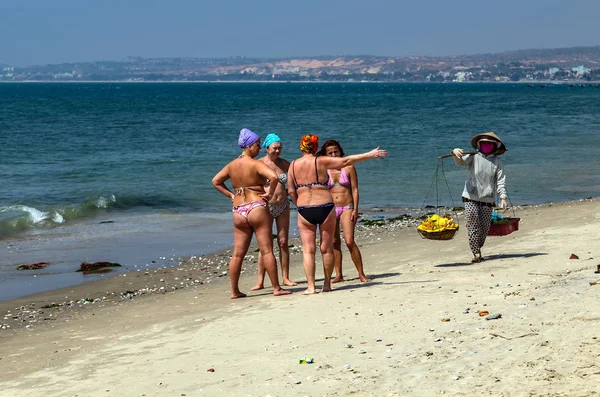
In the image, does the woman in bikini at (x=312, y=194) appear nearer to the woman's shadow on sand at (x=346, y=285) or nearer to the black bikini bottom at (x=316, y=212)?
the black bikini bottom at (x=316, y=212)

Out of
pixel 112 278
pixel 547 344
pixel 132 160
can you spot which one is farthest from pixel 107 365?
pixel 132 160

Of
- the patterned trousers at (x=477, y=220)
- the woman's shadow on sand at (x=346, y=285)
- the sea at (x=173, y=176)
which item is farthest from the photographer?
the sea at (x=173, y=176)

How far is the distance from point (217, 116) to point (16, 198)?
4926 cm

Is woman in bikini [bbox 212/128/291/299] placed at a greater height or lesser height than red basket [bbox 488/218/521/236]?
greater

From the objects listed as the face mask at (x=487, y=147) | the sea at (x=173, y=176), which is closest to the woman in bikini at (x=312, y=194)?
the face mask at (x=487, y=147)

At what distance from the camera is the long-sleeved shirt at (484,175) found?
11.8 metres

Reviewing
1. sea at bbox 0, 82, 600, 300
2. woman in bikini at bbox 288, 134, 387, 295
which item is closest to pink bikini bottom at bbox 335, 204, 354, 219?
woman in bikini at bbox 288, 134, 387, 295

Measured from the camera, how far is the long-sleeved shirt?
464 inches

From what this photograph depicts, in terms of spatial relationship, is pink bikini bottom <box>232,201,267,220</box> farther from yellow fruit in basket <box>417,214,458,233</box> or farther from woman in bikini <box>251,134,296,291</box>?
yellow fruit in basket <box>417,214,458,233</box>

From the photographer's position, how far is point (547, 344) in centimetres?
716

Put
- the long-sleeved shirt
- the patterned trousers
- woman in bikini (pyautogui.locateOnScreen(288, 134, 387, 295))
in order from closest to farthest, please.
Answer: woman in bikini (pyautogui.locateOnScreen(288, 134, 387, 295)) → the long-sleeved shirt → the patterned trousers

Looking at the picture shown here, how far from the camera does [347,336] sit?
8.34 metres

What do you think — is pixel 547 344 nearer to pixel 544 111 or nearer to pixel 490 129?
pixel 490 129

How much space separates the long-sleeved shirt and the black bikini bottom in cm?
229
